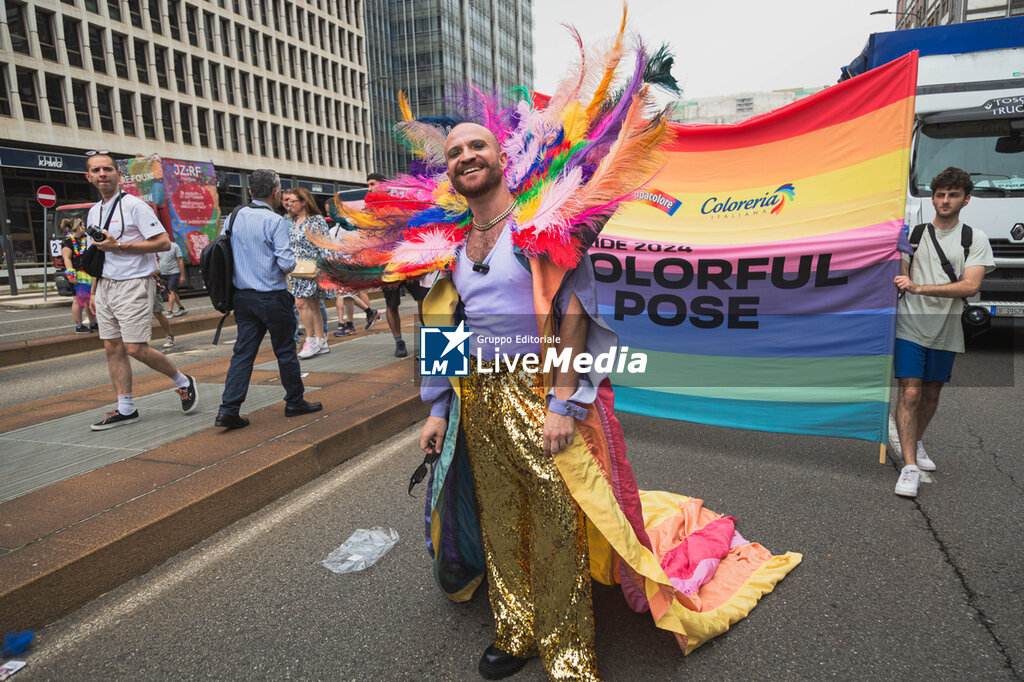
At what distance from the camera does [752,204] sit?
15.0 feet

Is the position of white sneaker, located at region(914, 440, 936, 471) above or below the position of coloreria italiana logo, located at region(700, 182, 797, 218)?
below

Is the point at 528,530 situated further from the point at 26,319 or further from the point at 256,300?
the point at 26,319

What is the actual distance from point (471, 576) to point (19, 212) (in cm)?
3631

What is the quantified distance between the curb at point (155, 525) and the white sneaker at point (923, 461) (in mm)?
3793

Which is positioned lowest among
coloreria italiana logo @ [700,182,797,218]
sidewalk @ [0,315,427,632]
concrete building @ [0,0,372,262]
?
sidewalk @ [0,315,427,632]

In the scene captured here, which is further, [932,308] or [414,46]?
[414,46]

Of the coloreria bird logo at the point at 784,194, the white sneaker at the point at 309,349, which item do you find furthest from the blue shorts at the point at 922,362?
the white sneaker at the point at 309,349

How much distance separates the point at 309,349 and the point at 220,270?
3.17 meters

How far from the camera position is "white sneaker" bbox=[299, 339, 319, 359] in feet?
25.5

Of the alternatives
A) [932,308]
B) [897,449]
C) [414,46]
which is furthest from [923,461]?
[414,46]

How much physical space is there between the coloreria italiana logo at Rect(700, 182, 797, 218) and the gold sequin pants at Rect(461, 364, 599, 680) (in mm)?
3011

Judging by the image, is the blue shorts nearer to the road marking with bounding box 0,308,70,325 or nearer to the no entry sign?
the road marking with bounding box 0,308,70,325

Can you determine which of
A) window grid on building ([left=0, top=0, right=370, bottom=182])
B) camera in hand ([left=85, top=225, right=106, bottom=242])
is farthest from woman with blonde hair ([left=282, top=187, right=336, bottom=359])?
window grid on building ([left=0, top=0, right=370, bottom=182])

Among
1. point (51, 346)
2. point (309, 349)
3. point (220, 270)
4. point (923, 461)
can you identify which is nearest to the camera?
point (923, 461)
